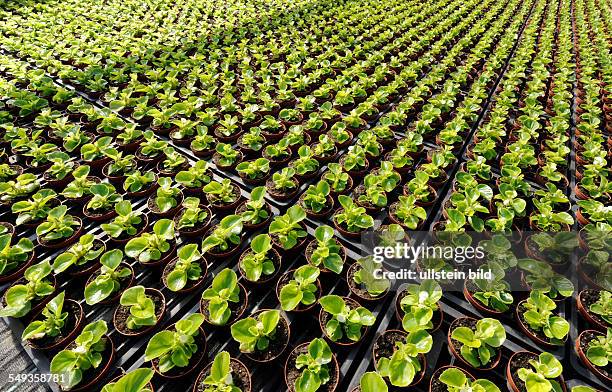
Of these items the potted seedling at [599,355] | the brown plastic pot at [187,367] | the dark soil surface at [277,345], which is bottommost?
the potted seedling at [599,355]

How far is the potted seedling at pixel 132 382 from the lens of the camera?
2383mm

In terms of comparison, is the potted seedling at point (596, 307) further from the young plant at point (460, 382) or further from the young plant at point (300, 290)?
the young plant at point (300, 290)

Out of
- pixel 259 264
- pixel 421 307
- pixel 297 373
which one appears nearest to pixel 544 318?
pixel 421 307

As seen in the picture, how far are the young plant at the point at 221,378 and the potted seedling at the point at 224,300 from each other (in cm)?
43

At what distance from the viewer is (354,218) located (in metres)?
3.88

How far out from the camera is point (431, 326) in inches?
117

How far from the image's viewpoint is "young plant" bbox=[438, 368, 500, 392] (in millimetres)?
2518

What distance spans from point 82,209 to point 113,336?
1.83m

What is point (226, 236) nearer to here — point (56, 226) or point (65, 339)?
point (65, 339)

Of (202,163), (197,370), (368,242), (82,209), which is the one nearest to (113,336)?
(197,370)

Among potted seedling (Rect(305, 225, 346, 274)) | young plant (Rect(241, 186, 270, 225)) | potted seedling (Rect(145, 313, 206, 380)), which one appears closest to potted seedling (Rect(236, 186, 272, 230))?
young plant (Rect(241, 186, 270, 225))

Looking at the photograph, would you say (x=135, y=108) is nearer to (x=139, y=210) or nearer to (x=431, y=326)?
(x=139, y=210)

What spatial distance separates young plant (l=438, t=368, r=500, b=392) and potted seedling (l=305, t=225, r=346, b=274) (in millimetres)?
1213

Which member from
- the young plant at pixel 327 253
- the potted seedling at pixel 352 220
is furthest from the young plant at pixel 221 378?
the potted seedling at pixel 352 220
